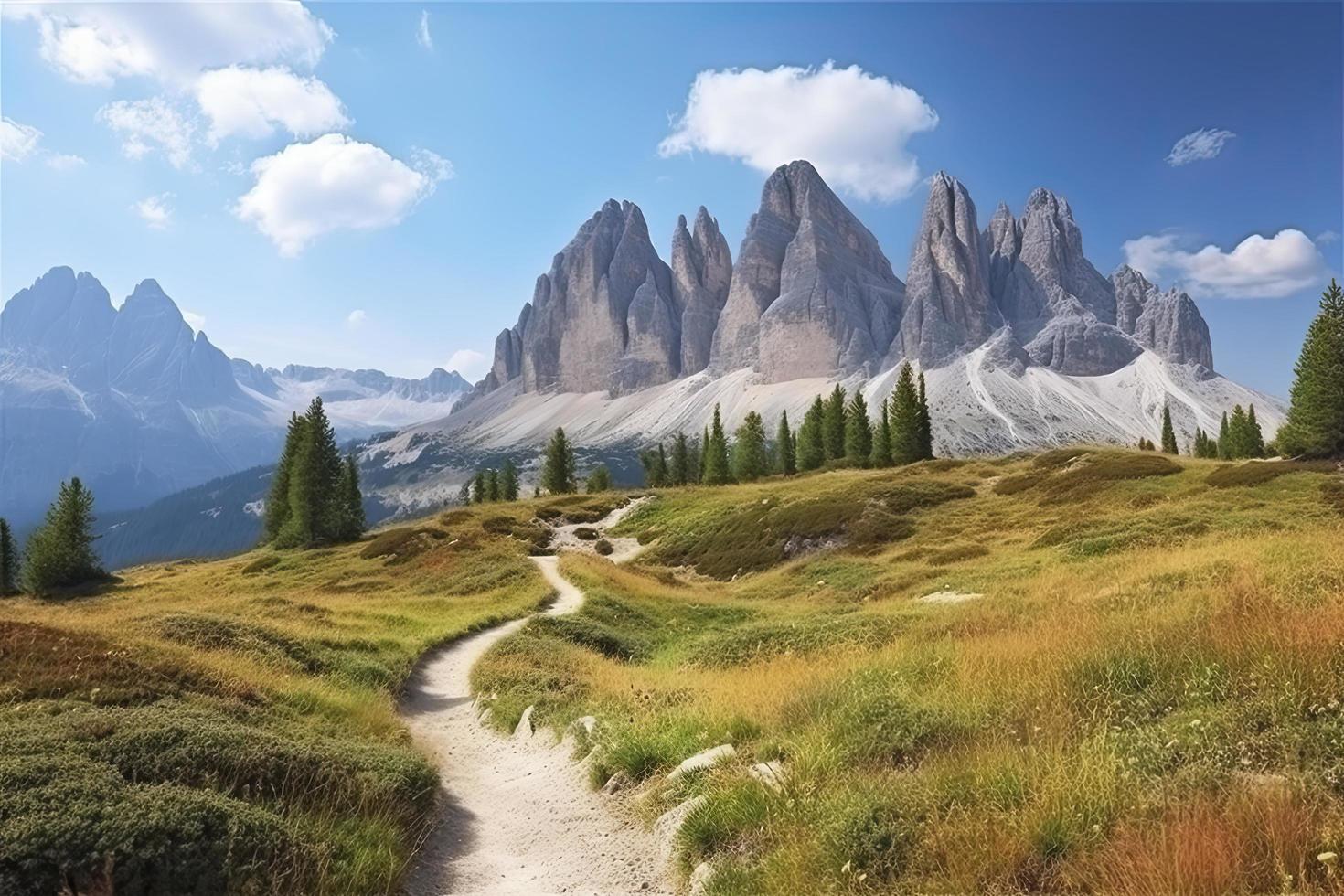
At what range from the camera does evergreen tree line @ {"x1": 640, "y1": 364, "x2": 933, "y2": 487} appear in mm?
96875

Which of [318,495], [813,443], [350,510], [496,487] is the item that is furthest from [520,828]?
[496,487]

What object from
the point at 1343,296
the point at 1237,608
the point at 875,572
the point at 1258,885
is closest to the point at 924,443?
the point at 1343,296

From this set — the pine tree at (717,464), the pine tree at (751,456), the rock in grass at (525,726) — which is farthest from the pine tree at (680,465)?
the rock in grass at (525,726)

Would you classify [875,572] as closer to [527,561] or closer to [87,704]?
[527,561]

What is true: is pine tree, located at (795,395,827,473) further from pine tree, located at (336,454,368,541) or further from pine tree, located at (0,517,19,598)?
pine tree, located at (0,517,19,598)

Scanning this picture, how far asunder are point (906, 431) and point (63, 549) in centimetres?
9208

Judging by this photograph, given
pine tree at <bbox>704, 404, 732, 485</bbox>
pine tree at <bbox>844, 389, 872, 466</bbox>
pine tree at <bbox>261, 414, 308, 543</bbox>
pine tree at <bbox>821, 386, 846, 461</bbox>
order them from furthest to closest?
1. pine tree at <bbox>821, 386, 846, 461</bbox>
2. pine tree at <bbox>704, 404, 732, 485</bbox>
3. pine tree at <bbox>844, 389, 872, 466</bbox>
4. pine tree at <bbox>261, 414, 308, 543</bbox>

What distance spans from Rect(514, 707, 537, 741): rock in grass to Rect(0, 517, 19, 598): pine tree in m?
80.9

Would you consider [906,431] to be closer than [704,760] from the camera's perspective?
No

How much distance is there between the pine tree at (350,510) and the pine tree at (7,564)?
29412mm

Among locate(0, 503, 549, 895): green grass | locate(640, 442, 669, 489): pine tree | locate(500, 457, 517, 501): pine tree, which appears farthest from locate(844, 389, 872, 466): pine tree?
locate(0, 503, 549, 895): green grass

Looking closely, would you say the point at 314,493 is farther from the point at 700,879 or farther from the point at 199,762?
the point at 700,879

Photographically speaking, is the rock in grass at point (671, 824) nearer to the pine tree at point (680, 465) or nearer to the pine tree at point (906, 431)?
the pine tree at point (906, 431)

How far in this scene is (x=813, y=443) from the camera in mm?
114562
